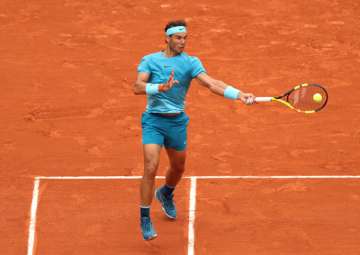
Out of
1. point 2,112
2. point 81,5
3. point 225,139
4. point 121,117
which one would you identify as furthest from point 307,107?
point 81,5

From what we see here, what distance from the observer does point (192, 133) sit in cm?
1502

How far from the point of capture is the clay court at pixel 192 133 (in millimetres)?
12531

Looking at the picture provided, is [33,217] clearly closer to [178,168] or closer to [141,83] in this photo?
[178,168]

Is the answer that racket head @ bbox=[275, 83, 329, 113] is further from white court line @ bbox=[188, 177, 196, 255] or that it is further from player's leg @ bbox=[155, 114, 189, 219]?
white court line @ bbox=[188, 177, 196, 255]

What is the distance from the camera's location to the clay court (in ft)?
41.1

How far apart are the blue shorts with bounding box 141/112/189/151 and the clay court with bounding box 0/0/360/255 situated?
1.16 meters

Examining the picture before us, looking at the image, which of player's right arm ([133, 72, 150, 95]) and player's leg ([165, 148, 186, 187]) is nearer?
player's right arm ([133, 72, 150, 95])

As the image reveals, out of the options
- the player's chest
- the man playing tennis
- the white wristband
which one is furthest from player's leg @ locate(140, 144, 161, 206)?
the player's chest

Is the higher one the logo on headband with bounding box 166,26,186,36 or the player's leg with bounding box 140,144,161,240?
the logo on headband with bounding box 166,26,186,36

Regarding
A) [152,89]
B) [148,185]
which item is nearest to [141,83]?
[152,89]

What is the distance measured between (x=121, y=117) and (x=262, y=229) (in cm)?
373

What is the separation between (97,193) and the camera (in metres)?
13.4

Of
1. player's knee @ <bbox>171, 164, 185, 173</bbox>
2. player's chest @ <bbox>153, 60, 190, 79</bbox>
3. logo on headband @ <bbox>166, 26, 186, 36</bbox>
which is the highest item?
logo on headband @ <bbox>166, 26, 186, 36</bbox>

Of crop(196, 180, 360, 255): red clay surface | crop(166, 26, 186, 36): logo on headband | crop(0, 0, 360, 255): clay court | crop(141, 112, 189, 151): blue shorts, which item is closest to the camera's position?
crop(166, 26, 186, 36): logo on headband
